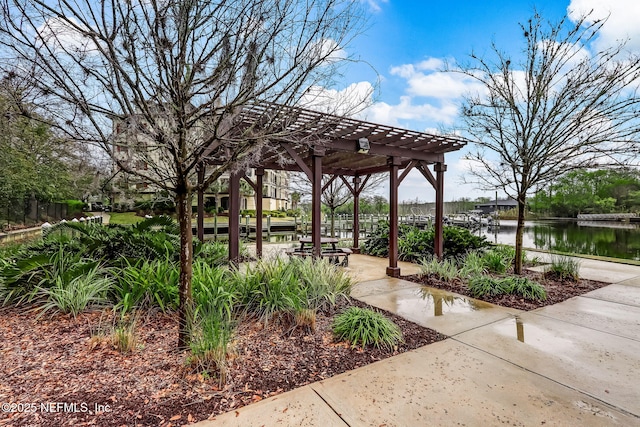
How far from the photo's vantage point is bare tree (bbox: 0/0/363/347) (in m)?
2.04

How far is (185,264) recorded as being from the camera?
2.43 meters

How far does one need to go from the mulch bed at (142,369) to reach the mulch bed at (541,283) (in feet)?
6.18

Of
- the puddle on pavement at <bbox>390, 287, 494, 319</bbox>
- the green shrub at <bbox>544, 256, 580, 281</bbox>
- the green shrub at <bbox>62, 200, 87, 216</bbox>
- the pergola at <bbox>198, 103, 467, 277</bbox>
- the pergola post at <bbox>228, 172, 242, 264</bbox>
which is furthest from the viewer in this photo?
the green shrub at <bbox>62, 200, 87, 216</bbox>

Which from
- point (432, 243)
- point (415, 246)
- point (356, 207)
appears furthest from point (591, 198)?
point (356, 207)

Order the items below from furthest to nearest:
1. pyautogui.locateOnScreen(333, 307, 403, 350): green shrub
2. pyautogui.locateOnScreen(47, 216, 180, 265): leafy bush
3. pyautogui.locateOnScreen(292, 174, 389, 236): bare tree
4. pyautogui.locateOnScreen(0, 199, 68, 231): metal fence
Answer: pyautogui.locateOnScreen(292, 174, 389, 236): bare tree → pyautogui.locateOnScreen(0, 199, 68, 231): metal fence → pyautogui.locateOnScreen(47, 216, 180, 265): leafy bush → pyautogui.locateOnScreen(333, 307, 403, 350): green shrub

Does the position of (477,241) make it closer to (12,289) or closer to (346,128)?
(346,128)

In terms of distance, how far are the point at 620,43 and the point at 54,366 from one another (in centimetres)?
808

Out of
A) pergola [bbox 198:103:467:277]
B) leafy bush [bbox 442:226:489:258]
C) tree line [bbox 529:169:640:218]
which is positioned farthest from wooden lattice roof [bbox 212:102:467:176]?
tree line [bbox 529:169:640:218]

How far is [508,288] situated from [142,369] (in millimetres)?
4888

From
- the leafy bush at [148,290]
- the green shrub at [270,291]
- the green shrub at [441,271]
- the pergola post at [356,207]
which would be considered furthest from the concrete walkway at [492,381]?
the pergola post at [356,207]

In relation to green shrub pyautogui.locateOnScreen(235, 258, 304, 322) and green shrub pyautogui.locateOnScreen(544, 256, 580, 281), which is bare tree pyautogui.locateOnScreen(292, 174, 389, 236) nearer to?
green shrub pyautogui.locateOnScreen(544, 256, 580, 281)

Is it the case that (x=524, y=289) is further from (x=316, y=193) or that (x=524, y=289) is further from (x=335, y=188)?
(x=335, y=188)

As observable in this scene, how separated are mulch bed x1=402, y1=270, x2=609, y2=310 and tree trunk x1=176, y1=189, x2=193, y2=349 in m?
4.11

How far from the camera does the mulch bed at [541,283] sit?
431 cm
